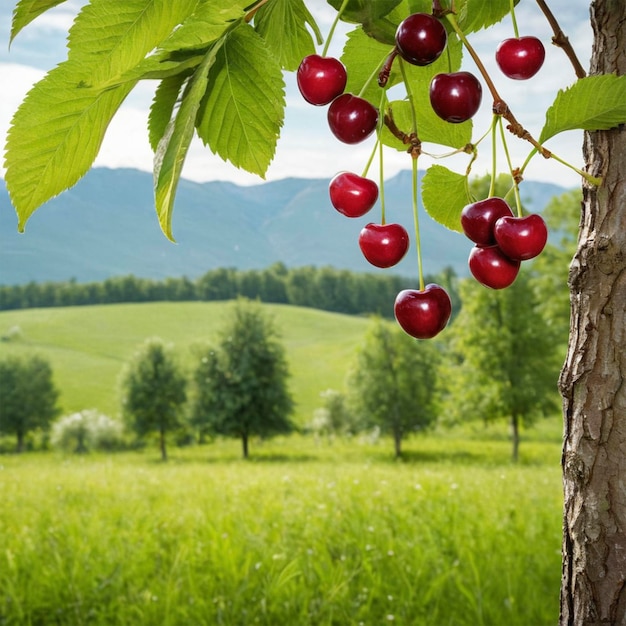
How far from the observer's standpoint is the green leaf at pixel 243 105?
672 millimetres

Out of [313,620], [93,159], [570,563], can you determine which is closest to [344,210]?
[93,159]

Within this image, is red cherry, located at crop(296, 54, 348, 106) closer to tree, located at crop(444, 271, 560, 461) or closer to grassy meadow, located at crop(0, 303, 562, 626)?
grassy meadow, located at crop(0, 303, 562, 626)

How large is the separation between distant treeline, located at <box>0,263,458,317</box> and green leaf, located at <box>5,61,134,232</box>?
2090 inches

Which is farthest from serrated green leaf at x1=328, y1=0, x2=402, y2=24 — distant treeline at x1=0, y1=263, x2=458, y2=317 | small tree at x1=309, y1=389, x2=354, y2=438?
distant treeline at x1=0, y1=263, x2=458, y2=317

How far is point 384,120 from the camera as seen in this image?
71 cm

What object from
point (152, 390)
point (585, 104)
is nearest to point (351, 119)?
point (585, 104)

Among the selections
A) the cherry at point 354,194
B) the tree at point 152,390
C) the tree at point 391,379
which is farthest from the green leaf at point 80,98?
the tree at point 152,390

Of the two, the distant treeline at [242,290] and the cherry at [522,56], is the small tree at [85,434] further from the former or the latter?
the cherry at [522,56]

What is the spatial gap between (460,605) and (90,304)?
179 ft

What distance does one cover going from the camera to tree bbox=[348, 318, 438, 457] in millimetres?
23812

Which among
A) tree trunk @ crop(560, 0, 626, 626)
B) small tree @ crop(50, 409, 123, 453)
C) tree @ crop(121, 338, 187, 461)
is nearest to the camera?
tree trunk @ crop(560, 0, 626, 626)

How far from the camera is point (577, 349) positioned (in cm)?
98

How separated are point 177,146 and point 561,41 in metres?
0.50

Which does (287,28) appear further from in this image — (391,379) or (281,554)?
(391,379)
